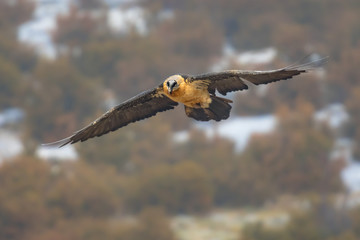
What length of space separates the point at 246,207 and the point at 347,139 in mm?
9575

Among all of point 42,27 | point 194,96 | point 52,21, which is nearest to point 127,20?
point 52,21

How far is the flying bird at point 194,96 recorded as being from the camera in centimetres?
1234

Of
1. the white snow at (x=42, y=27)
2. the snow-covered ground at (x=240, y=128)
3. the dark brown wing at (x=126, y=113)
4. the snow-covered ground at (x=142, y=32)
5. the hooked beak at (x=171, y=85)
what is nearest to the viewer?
the hooked beak at (x=171, y=85)

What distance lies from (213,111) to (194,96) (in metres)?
0.37

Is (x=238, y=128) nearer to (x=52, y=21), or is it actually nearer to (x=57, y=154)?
(x=57, y=154)

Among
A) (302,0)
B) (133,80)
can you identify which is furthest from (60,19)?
(302,0)

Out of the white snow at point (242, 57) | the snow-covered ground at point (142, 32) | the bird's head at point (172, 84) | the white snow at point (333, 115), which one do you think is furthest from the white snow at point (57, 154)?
the bird's head at point (172, 84)

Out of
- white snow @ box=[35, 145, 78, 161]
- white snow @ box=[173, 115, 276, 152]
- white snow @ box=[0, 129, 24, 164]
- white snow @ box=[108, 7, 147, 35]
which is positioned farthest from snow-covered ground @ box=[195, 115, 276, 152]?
white snow @ box=[108, 7, 147, 35]

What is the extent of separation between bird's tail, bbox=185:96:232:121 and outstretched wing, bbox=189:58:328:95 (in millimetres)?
186

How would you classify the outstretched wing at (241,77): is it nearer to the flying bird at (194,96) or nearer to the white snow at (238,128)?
the flying bird at (194,96)

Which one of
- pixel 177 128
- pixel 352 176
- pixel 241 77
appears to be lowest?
pixel 241 77

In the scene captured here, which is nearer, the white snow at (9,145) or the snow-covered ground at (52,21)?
the white snow at (9,145)

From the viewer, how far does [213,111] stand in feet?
42.4

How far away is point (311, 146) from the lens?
141ft
